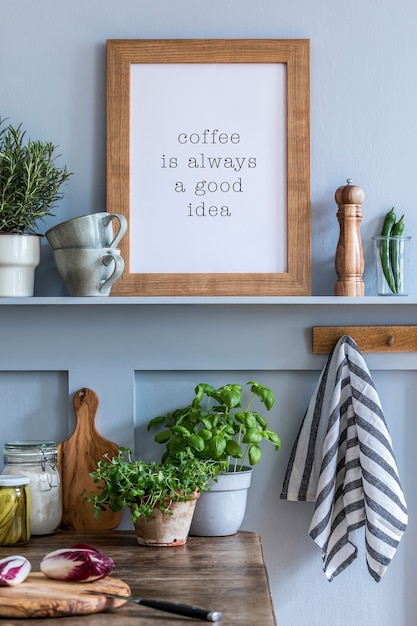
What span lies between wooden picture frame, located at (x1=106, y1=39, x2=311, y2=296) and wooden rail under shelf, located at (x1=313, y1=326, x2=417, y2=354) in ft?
0.39

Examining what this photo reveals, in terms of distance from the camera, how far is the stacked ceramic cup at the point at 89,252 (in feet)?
5.05

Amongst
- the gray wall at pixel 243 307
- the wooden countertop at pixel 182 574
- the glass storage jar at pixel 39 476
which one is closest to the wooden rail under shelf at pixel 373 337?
the gray wall at pixel 243 307

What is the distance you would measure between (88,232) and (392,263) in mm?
575

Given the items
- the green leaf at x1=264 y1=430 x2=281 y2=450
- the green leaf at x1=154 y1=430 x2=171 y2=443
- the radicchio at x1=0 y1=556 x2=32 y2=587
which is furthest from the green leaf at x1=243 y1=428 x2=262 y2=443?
the radicchio at x1=0 y1=556 x2=32 y2=587

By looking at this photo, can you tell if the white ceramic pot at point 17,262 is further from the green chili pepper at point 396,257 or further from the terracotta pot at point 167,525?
the green chili pepper at point 396,257

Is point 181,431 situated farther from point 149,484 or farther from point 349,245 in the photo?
point 349,245

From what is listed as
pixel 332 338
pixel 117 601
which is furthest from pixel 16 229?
pixel 117 601

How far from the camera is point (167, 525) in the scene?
144cm

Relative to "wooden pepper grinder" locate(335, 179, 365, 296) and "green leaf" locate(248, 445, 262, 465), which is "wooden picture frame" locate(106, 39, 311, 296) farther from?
"green leaf" locate(248, 445, 262, 465)

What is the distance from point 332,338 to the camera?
1625 millimetres

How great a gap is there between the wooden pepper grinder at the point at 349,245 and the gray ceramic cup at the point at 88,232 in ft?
1.34

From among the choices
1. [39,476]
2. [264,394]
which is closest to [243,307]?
[264,394]

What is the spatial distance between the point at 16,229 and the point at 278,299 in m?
0.51

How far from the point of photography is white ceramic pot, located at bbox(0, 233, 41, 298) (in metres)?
Answer: 1.55
